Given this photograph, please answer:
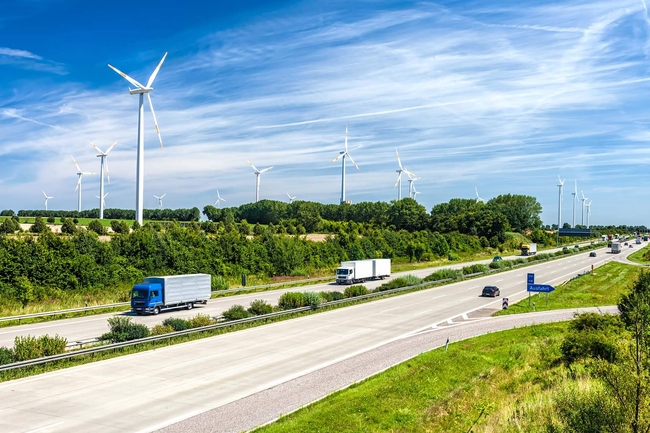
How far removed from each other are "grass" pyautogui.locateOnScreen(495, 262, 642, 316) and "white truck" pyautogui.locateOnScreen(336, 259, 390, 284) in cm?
1980

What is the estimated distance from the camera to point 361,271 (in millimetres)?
62625

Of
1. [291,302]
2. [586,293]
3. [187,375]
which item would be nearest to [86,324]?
[291,302]

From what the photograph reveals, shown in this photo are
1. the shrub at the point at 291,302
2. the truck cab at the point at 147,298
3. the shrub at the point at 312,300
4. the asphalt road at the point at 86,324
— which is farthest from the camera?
the shrub at the point at 312,300

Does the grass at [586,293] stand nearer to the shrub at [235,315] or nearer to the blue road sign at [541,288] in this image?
the blue road sign at [541,288]

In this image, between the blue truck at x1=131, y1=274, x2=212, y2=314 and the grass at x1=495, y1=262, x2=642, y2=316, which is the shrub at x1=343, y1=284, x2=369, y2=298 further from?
the grass at x1=495, y1=262, x2=642, y2=316

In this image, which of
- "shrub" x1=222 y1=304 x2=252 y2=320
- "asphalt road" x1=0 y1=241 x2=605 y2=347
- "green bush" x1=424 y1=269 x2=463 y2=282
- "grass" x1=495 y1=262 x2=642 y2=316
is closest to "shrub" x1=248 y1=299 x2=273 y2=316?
"shrub" x1=222 y1=304 x2=252 y2=320

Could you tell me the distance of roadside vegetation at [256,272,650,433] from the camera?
10.6 m

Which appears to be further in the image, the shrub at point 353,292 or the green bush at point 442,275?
the green bush at point 442,275

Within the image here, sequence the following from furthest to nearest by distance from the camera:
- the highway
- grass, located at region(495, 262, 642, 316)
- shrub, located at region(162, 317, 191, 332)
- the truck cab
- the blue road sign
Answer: grass, located at region(495, 262, 642, 316)
the blue road sign
the truck cab
shrub, located at region(162, 317, 191, 332)
the highway

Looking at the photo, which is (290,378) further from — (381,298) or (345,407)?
(381,298)

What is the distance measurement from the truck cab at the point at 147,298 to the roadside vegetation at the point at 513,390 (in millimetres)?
21868

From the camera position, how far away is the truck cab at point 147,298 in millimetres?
38188

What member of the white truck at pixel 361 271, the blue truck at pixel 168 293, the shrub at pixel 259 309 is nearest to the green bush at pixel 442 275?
the white truck at pixel 361 271

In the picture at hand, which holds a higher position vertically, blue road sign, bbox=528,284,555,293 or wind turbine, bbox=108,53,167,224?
wind turbine, bbox=108,53,167,224
